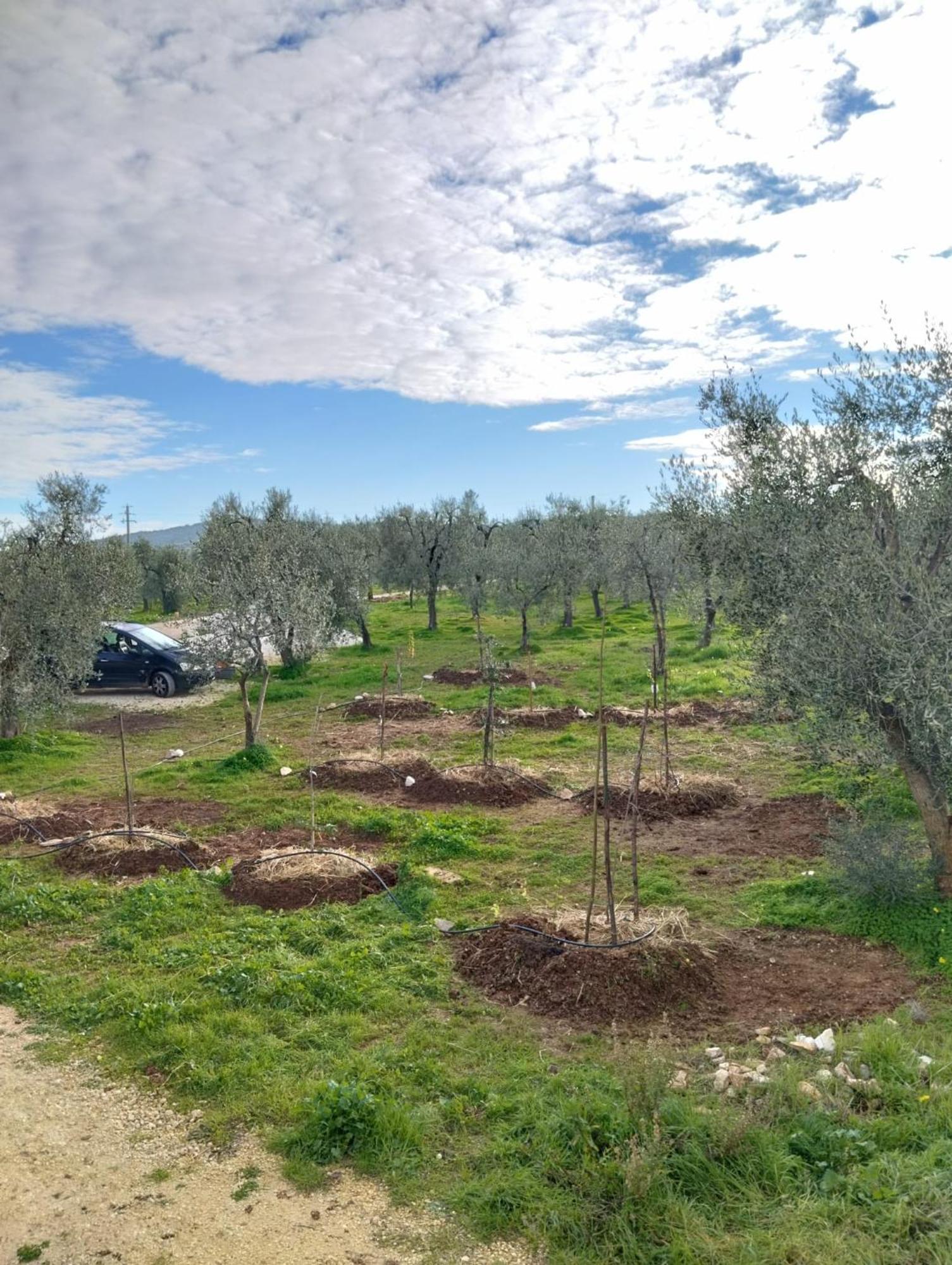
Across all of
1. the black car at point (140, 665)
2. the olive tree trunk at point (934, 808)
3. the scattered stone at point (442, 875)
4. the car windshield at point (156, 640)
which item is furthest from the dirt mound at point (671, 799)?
the car windshield at point (156, 640)

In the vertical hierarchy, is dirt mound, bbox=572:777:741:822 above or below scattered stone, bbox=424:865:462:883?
above

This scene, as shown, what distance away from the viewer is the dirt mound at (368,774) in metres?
13.0

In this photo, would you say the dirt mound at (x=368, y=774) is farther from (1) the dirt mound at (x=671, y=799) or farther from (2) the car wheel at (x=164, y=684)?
(2) the car wheel at (x=164, y=684)

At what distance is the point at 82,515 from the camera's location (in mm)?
21531

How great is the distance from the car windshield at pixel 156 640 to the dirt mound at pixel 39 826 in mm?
11039

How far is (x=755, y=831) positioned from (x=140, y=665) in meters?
17.6

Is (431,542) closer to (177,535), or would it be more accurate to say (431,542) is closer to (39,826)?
(39,826)

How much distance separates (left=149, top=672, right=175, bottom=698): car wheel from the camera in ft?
73.8

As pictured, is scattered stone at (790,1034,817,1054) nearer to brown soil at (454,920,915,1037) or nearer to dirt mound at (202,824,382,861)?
brown soil at (454,920,915,1037)

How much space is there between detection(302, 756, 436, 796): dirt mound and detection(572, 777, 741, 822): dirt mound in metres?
2.82

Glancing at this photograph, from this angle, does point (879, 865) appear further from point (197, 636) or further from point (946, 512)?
point (197, 636)

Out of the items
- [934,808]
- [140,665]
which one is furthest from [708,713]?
[140,665]

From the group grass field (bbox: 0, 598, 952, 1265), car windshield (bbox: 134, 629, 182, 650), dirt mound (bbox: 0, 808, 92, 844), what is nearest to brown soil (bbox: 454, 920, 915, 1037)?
grass field (bbox: 0, 598, 952, 1265)

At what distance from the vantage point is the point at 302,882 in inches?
344
